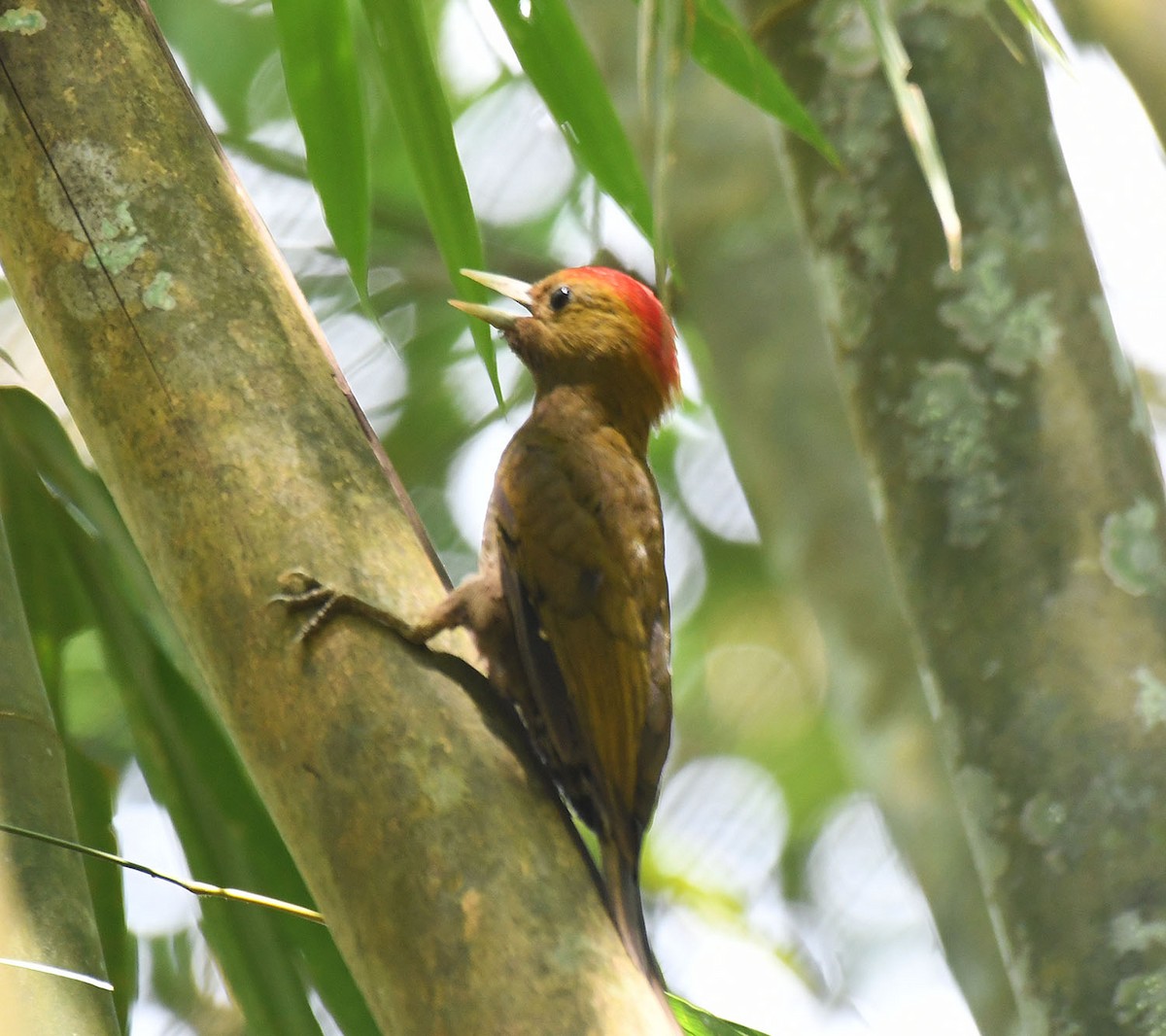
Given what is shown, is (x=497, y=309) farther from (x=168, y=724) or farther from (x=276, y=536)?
(x=276, y=536)

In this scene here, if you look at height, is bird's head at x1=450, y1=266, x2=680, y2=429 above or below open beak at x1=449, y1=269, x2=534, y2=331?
below

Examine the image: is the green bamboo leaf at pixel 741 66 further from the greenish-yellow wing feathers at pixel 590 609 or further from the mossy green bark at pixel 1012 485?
the greenish-yellow wing feathers at pixel 590 609

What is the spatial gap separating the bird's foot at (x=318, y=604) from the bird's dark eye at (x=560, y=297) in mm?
1268

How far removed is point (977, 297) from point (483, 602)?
33.9 inches

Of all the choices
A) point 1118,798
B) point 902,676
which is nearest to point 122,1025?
point 1118,798

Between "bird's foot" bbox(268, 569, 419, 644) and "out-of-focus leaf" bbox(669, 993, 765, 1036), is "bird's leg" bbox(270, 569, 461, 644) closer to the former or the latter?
"bird's foot" bbox(268, 569, 419, 644)

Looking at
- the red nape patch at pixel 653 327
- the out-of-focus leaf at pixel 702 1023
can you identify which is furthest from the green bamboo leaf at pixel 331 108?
the out-of-focus leaf at pixel 702 1023

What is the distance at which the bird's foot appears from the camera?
1.40 meters

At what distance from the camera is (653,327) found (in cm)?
256

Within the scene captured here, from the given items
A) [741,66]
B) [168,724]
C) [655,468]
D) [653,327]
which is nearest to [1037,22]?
[741,66]

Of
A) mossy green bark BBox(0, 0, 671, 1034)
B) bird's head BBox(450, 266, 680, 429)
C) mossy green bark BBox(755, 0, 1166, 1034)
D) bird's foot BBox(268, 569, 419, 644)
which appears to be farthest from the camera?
bird's head BBox(450, 266, 680, 429)

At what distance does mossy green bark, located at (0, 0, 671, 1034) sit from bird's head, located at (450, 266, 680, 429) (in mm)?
923

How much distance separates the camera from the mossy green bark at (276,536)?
49.3 inches

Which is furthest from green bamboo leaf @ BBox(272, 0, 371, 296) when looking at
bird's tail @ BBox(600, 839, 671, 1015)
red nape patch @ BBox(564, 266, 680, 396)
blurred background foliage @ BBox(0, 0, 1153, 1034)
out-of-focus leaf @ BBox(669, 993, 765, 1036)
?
out-of-focus leaf @ BBox(669, 993, 765, 1036)
